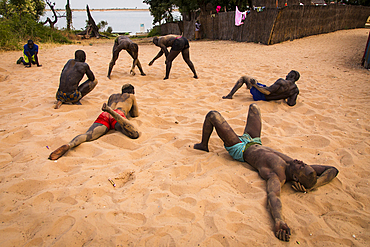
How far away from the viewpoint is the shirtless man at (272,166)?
1.94 metres

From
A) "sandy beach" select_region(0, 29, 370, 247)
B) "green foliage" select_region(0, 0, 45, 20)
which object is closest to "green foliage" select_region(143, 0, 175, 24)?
"green foliage" select_region(0, 0, 45, 20)

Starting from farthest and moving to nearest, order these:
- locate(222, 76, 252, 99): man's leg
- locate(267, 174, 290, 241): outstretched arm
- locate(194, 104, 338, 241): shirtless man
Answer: locate(222, 76, 252, 99): man's leg → locate(194, 104, 338, 241): shirtless man → locate(267, 174, 290, 241): outstretched arm

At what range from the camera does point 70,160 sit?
8.50 ft

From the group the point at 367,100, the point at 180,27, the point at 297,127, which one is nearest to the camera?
the point at 297,127

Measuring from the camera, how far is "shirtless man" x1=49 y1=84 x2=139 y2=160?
2716 mm

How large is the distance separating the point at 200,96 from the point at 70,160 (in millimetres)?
3068

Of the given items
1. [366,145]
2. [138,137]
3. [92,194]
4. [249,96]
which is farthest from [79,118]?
[366,145]

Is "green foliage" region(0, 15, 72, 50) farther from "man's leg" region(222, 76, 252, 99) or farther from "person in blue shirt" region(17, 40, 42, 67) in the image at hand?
"man's leg" region(222, 76, 252, 99)

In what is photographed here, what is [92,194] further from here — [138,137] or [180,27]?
[180,27]

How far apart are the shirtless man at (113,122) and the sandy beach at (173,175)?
0.10 m

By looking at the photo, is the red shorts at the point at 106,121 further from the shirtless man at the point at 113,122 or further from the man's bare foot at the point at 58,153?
the man's bare foot at the point at 58,153

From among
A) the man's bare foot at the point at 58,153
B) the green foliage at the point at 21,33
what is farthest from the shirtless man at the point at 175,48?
the green foliage at the point at 21,33

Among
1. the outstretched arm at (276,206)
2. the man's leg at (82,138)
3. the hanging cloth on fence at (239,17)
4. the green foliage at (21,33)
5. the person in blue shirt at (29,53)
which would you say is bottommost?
the outstretched arm at (276,206)

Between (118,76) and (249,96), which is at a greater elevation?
(118,76)
